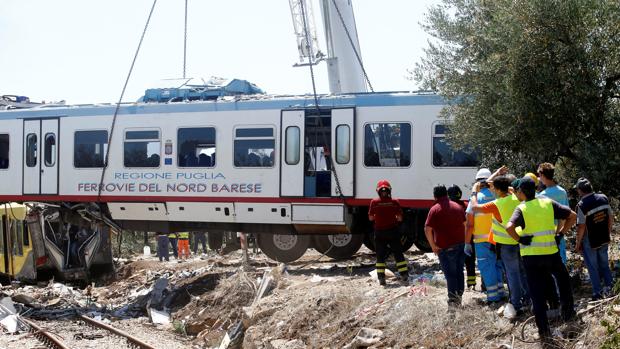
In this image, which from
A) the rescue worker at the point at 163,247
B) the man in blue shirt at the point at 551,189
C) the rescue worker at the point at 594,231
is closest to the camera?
the man in blue shirt at the point at 551,189

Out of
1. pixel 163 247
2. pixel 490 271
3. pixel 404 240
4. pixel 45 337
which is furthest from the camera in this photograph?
pixel 163 247

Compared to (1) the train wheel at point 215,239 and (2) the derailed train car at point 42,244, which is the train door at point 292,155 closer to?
(1) the train wheel at point 215,239

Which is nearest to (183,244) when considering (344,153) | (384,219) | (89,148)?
(89,148)

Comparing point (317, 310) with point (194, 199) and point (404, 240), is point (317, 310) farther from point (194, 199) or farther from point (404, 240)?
point (194, 199)

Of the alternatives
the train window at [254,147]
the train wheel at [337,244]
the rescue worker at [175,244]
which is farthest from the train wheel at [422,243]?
the rescue worker at [175,244]

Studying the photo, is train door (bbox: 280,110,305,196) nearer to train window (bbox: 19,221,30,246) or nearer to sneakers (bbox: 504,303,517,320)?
train window (bbox: 19,221,30,246)

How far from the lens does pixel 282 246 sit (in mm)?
16906

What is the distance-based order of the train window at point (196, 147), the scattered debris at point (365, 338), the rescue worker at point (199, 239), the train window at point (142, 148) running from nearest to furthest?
the scattered debris at point (365, 338) < the train window at point (196, 147) < the train window at point (142, 148) < the rescue worker at point (199, 239)

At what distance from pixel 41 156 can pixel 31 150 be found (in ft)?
1.18

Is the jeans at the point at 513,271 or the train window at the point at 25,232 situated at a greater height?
the jeans at the point at 513,271

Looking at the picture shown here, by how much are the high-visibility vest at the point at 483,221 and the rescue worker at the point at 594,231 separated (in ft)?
3.28

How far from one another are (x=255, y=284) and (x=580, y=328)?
24.2 ft

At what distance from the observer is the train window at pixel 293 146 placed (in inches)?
607

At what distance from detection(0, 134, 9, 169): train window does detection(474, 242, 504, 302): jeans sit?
39.1ft
